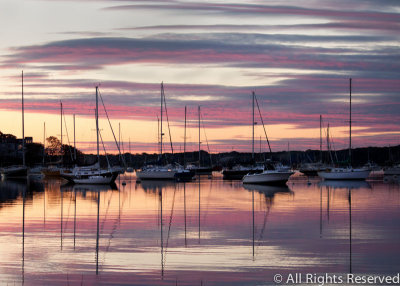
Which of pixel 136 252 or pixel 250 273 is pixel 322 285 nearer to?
pixel 250 273

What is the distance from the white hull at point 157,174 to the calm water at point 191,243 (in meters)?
50.7

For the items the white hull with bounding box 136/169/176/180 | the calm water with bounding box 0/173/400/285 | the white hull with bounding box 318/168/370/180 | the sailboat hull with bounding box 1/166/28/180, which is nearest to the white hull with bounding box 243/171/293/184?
the white hull with bounding box 318/168/370/180

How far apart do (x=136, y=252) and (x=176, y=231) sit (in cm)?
550

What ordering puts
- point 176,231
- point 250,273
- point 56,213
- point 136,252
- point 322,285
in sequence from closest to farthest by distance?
point 322,285
point 250,273
point 136,252
point 176,231
point 56,213

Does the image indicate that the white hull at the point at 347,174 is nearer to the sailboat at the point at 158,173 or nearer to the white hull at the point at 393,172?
the sailboat at the point at 158,173

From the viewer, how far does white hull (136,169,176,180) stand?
294ft

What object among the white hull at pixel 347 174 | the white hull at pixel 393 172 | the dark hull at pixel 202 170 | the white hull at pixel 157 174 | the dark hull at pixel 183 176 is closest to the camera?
the white hull at pixel 347 174

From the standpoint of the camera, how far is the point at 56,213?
35.2 m

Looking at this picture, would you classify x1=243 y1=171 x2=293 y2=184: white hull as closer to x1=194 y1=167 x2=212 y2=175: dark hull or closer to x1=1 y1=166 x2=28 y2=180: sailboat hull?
x1=1 y1=166 x2=28 y2=180: sailboat hull

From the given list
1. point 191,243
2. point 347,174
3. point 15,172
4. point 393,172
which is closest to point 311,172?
point 393,172

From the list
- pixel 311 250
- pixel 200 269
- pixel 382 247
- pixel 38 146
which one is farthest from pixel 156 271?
pixel 38 146

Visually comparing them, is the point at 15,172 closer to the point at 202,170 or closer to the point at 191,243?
the point at 202,170

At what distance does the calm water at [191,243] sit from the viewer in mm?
17703

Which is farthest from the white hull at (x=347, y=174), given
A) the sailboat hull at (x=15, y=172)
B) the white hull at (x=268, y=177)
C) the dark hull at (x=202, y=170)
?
the dark hull at (x=202, y=170)
